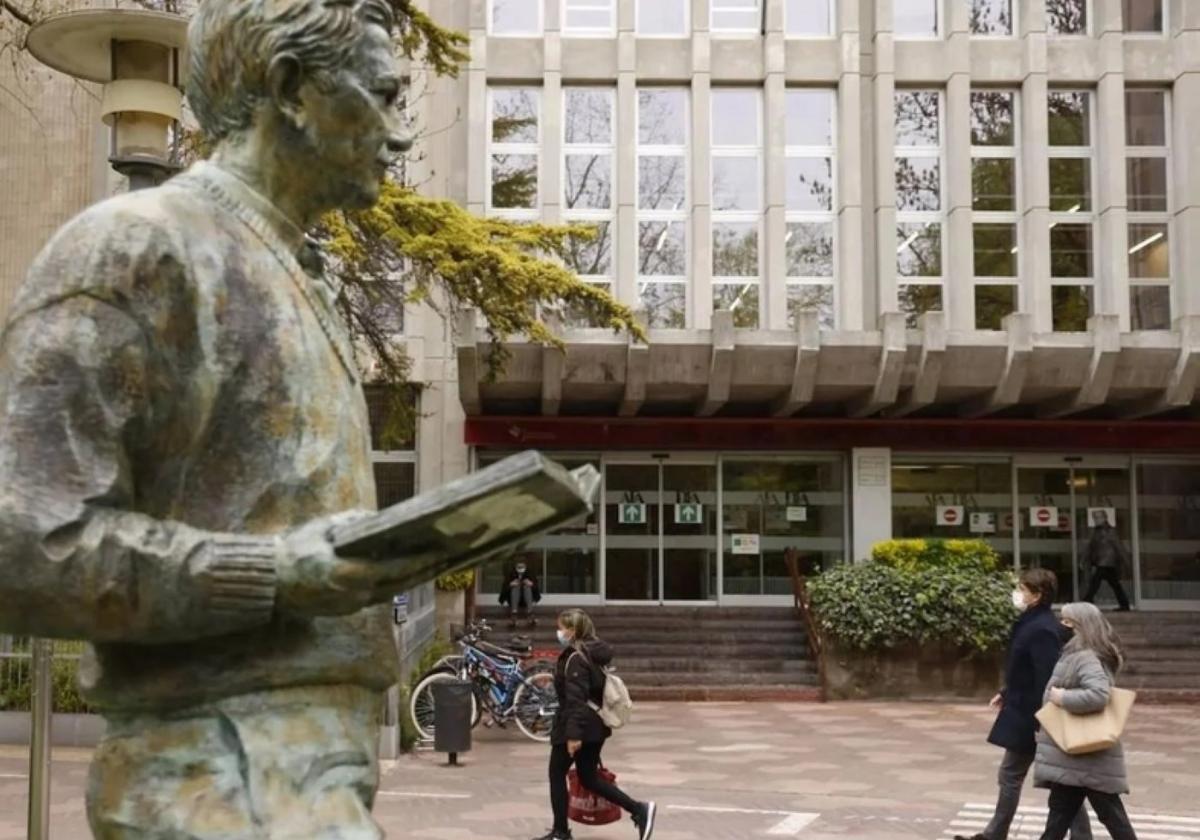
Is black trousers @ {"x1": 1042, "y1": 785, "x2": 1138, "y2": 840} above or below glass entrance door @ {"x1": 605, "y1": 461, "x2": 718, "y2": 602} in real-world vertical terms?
below

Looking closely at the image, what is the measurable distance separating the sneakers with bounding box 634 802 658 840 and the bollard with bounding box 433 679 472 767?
4.17 m

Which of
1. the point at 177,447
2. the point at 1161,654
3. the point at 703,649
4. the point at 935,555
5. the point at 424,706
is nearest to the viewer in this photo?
the point at 177,447

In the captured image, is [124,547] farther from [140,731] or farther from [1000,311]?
[1000,311]

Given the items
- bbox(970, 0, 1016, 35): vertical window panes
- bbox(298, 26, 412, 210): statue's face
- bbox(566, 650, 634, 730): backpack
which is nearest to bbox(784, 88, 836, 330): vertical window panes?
bbox(970, 0, 1016, 35): vertical window panes

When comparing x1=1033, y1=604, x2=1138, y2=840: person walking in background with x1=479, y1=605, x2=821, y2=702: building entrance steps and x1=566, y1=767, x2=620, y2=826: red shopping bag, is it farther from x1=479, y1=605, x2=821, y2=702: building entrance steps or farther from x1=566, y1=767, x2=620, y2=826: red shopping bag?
x1=479, y1=605, x2=821, y2=702: building entrance steps

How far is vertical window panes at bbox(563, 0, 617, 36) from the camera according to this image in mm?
25203

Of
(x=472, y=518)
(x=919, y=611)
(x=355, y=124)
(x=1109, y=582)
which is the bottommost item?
(x=919, y=611)

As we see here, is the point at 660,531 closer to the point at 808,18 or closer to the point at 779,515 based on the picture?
the point at 779,515

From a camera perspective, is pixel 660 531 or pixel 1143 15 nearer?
pixel 660 531

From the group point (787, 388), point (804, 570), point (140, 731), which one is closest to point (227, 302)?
point (140, 731)

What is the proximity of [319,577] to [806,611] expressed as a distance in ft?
66.6

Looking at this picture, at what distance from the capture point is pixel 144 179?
6.16 meters

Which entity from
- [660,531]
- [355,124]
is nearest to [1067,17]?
[660,531]

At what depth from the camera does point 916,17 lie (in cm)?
2547
